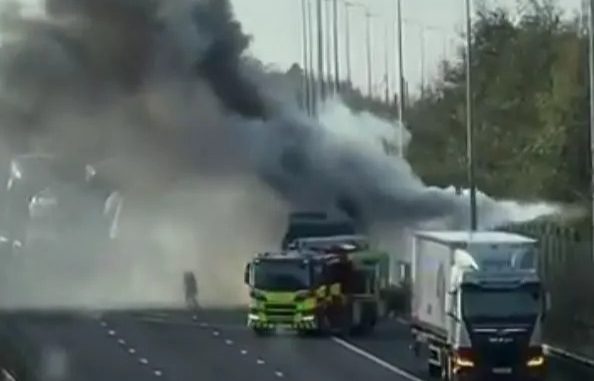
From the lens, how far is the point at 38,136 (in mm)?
48406

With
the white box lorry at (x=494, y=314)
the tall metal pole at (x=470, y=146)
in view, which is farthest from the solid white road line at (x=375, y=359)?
the tall metal pole at (x=470, y=146)

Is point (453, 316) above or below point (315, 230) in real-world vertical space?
below

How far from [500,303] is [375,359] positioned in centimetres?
490

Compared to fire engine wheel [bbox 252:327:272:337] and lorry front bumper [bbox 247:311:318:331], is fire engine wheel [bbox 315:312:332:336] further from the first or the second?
fire engine wheel [bbox 252:327:272:337]

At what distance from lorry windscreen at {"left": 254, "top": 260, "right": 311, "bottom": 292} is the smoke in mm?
7618

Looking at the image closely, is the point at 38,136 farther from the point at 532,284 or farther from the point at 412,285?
the point at 532,284

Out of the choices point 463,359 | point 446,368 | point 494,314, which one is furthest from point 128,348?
point 494,314

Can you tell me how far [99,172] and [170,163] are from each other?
1968mm

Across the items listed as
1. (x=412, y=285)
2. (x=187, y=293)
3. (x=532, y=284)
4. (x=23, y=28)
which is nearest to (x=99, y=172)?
(x=23, y=28)

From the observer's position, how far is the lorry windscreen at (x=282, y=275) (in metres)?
36.6

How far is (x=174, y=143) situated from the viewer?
4947cm

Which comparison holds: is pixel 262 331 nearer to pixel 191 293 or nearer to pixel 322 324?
pixel 322 324

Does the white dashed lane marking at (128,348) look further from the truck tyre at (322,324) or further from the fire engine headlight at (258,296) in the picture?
the truck tyre at (322,324)

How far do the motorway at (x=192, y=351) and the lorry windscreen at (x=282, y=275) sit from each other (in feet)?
3.08
